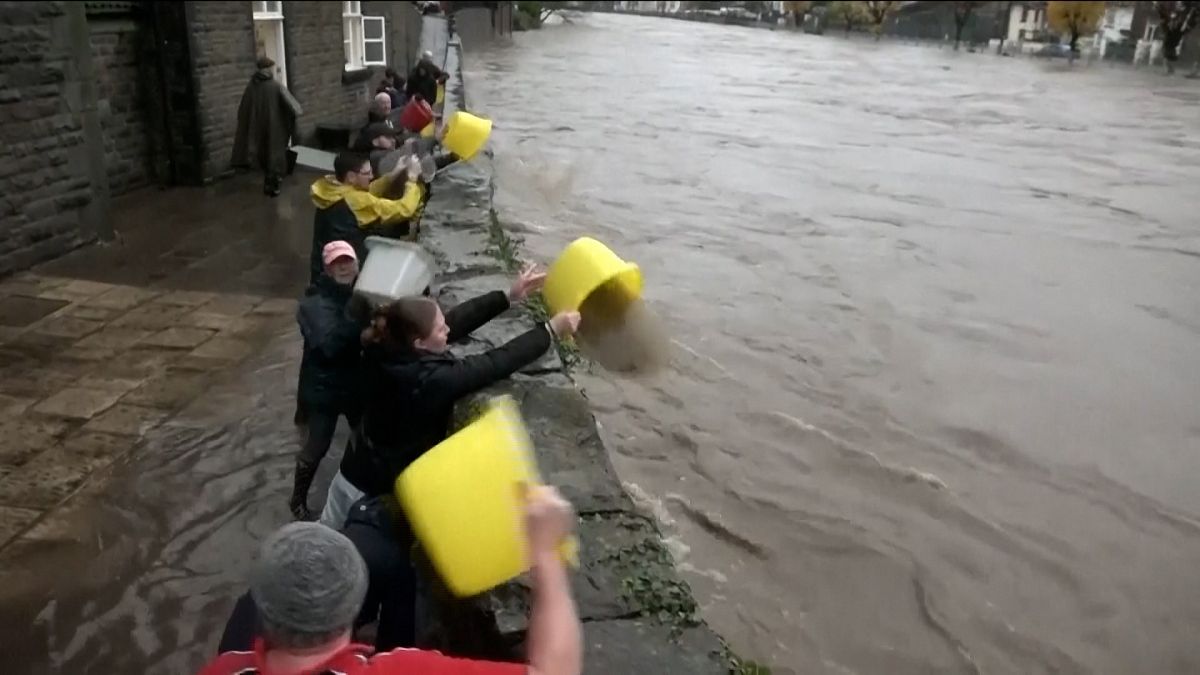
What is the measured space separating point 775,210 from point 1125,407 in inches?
230

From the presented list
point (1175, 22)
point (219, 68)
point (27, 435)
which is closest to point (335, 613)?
point (27, 435)

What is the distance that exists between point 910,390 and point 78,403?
4.78 metres

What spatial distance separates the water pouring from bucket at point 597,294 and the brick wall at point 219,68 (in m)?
6.08

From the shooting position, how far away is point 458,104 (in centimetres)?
1094

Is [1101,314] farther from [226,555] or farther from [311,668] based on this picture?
[311,668]

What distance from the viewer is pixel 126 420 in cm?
464

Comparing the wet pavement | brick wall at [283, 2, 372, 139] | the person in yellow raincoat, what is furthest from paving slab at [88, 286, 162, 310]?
brick wall at [283, 2, 372, 139]

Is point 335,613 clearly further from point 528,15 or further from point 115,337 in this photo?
point 528,15

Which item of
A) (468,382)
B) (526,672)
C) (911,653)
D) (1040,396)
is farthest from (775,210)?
(526,672)

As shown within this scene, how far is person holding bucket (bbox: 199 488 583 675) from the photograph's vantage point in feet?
4.76

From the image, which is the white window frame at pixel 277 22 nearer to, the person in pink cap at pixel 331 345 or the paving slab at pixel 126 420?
the paving slab at pixel 126 420

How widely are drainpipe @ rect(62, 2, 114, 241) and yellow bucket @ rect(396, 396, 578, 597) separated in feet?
21.5

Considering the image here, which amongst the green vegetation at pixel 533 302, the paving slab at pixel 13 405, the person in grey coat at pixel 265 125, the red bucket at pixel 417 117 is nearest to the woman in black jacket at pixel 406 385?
the green vegetation at pixel 533 302

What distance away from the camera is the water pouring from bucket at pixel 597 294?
347cm
